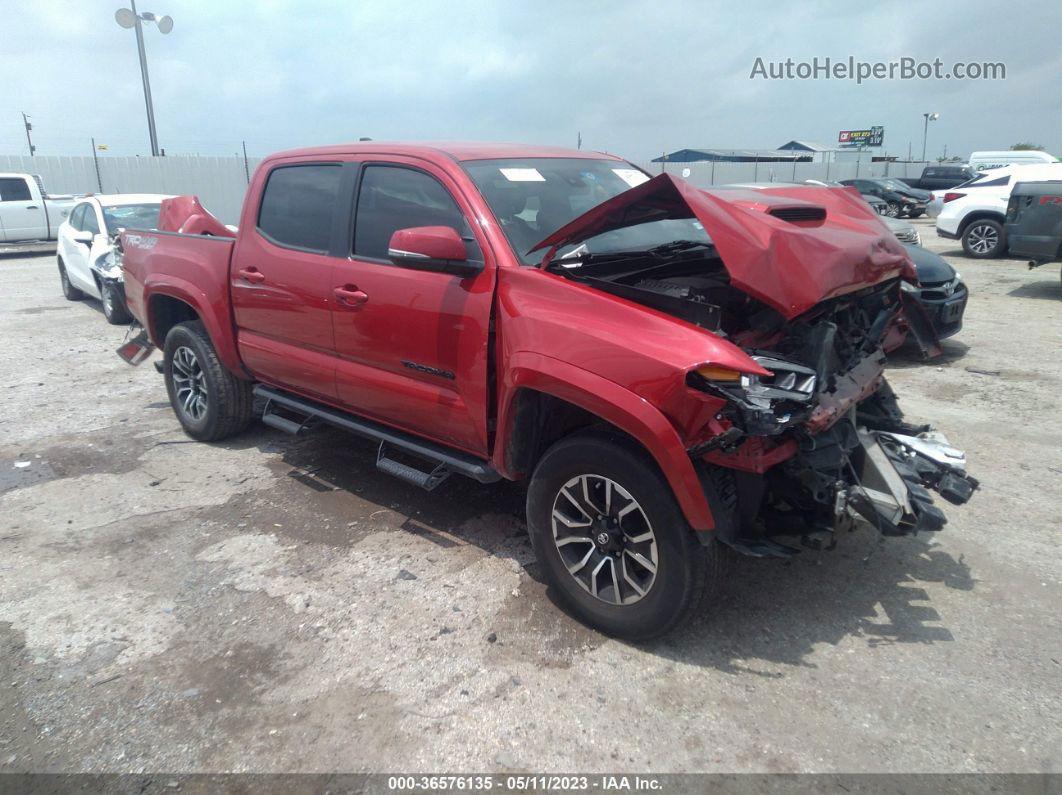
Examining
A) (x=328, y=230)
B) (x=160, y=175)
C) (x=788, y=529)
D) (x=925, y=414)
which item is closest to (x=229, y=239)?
(x=328, y=230)

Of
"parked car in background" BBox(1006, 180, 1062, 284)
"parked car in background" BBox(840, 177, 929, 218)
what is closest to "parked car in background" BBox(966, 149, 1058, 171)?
"parked car in background" BBox(840, 177, 929, 218)

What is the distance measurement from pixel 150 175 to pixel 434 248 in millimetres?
25028

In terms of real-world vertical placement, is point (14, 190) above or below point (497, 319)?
above

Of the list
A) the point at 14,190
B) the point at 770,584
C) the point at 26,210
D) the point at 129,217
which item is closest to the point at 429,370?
the point at 770,584

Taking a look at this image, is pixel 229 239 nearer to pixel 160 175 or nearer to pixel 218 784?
pixel 218 784

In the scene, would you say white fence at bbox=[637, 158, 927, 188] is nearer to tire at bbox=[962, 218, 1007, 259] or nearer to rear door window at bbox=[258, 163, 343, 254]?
tire at bbox=[962, 218, 1007, 259]

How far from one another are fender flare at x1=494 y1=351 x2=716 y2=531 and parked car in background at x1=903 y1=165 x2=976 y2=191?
1400 inches

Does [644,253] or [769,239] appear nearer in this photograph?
[769,239]

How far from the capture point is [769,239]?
9.34ft

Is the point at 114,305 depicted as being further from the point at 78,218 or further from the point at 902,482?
the point at 902,482

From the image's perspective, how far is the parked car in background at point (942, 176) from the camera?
33062mm

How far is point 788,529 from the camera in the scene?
3068 mm

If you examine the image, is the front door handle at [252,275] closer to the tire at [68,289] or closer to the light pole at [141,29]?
the tire at [68,289]

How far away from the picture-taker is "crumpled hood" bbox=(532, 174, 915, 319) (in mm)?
2832
